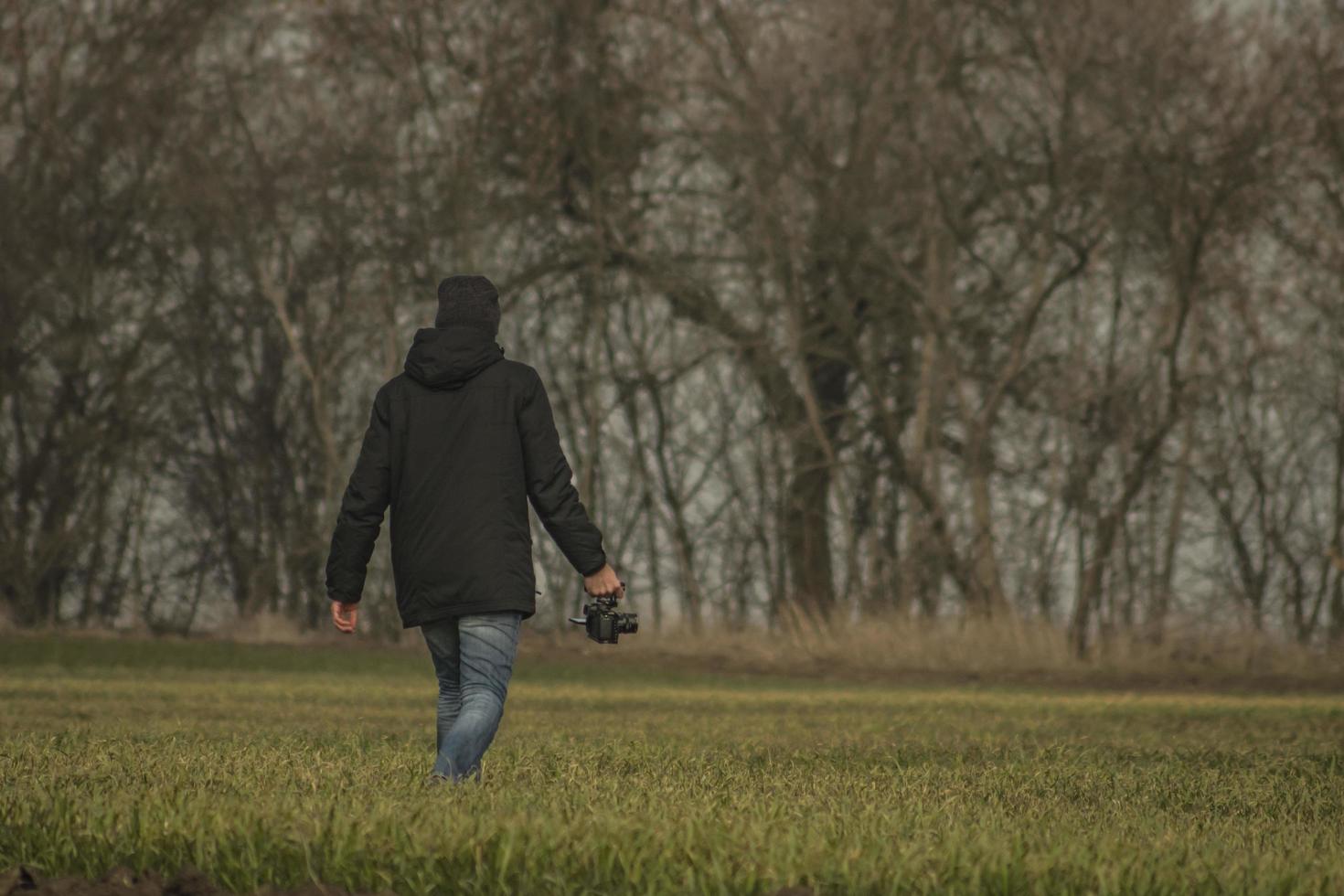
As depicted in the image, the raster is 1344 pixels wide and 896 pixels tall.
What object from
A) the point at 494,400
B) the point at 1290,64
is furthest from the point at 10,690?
the point at 1290,64

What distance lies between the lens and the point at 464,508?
7.28m

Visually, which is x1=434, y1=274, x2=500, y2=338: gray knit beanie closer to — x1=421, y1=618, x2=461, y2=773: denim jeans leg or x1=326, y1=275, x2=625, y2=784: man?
x1=326, y1=275, x2=625, y2=784: man

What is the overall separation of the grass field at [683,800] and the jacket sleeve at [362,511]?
73cm

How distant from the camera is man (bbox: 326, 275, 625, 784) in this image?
7.26 metres

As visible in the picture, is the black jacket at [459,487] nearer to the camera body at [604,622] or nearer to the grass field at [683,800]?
the camera body at [604,622]

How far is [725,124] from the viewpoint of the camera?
1041 inches

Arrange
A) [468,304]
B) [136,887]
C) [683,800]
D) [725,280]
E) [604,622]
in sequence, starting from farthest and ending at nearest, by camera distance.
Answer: [725,280], [468,304], [604,622], [683,800], [136,887]

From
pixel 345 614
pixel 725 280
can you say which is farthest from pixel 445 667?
pixel 725 280

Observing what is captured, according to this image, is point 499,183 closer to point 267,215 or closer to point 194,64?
point 267,215

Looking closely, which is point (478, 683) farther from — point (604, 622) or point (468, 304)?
point (468, 304)

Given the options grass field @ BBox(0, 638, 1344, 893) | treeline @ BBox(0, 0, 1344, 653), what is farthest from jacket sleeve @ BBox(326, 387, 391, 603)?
treeline @ BBox(0, 0, 1344, 653)

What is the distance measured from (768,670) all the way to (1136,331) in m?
6.65

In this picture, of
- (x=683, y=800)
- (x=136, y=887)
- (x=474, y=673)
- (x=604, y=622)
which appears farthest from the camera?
(x=474, y=673)

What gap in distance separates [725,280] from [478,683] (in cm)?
2068
